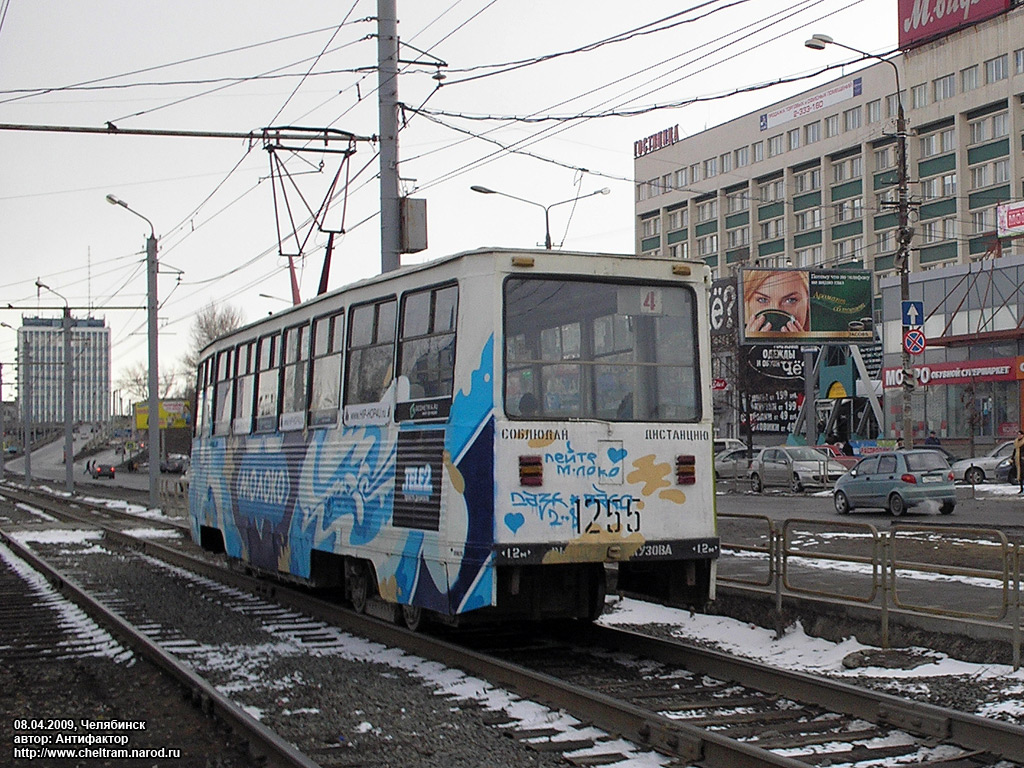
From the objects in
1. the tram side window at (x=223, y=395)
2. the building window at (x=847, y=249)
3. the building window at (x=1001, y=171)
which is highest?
the building window at (x=1001, y=171)

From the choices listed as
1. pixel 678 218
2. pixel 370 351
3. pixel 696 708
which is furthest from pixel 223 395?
pixel 678 218

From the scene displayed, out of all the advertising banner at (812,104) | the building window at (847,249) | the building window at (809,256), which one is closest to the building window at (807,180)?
the advertising banner at (812,104)

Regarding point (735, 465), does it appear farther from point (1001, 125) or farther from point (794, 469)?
point (1001, 125)

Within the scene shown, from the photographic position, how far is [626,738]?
23.4ft

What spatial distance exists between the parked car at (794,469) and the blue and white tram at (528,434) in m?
28.0

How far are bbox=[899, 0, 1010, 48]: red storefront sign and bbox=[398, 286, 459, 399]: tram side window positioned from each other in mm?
64822

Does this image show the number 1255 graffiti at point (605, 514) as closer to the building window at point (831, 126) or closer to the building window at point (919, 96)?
the building window at point (919, 96)

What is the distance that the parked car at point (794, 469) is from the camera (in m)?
37.8

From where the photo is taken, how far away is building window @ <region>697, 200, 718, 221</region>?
93.9 m

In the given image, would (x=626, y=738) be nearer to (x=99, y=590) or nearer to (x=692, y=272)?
(x=692, y=272)

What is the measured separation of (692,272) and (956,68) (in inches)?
2669

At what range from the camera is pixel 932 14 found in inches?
2803

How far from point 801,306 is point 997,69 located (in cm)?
2946

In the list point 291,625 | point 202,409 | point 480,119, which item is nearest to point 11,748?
point 291,625
